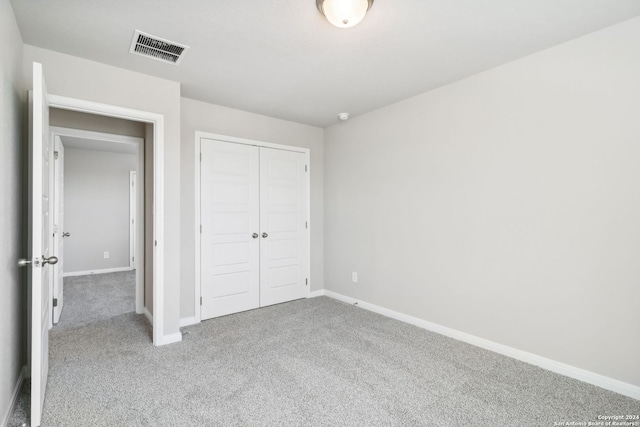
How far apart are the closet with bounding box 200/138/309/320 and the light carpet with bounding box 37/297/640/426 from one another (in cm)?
69

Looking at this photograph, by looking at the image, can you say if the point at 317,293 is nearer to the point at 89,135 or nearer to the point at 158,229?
the point at 158,229

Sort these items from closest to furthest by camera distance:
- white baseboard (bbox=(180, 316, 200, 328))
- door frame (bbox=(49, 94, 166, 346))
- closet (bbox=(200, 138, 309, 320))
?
door frame (bbox=(49, 94, 166, 346)) < white baseboard (bbox=(180, 316, 200, 328)) < closet (bbox=(200, 138, 309, 320))

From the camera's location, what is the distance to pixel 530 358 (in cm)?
252

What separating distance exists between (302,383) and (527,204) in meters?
2.22

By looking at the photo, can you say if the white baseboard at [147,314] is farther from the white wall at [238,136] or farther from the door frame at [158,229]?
the door frame at [158,229]

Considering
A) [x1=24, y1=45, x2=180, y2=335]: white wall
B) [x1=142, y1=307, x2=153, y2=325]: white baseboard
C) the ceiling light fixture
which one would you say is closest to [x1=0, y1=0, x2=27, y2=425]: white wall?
[x1=24, y1=45, x2=180, y2=335]: white wall

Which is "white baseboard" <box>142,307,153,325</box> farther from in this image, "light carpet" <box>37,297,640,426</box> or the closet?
the closet

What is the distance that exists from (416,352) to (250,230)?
2292mm

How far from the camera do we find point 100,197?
6340 mm

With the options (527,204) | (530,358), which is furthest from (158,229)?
(530,358)

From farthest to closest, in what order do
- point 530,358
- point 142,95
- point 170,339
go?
point 170,339
point 142,95
point 530,358

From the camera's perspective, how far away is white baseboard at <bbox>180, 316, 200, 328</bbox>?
3.39 metres

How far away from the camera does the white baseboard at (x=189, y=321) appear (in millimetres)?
3395

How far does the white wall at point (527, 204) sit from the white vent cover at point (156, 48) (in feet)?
7.41
